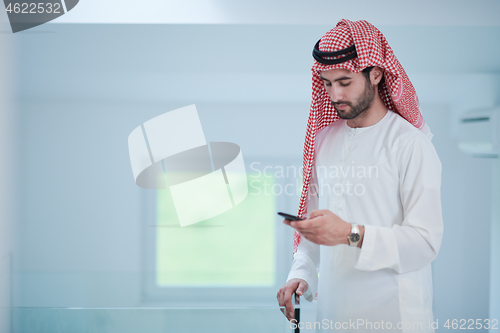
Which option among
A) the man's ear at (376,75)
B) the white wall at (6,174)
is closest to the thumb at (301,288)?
the man's ear at (376,75)

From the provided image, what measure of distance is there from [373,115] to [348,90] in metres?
0.14

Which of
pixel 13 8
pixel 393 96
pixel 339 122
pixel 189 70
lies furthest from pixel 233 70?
pixel 13 8

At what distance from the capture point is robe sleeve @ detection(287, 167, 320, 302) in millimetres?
1114

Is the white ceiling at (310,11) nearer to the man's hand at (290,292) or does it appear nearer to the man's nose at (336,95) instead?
the man's nose at (336,95)

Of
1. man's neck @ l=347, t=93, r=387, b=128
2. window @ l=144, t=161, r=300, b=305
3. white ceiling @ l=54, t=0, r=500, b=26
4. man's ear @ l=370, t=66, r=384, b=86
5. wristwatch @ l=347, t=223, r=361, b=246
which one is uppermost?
white ceiling @ l=54, t=0, r=500, b=26

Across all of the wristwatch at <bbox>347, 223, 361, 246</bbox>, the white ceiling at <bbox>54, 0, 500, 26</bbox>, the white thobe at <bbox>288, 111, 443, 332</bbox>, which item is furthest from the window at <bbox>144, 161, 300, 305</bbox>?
the wristwatch at <bbox>347, 223, 361, 246</bbox>

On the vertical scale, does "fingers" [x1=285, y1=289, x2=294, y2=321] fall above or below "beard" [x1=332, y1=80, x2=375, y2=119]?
below

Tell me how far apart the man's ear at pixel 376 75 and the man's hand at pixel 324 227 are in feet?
1.52

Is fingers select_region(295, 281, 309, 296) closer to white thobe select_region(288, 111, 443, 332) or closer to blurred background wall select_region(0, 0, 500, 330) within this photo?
white thobe select_region(288, 111, 443, 332)

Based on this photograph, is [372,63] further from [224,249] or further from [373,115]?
[224,249]

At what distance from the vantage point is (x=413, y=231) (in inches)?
36.7

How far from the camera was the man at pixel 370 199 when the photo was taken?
0.93 m

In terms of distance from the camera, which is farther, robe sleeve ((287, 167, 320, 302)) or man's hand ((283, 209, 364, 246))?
robe sleeve ((287, 167, 320, 302))

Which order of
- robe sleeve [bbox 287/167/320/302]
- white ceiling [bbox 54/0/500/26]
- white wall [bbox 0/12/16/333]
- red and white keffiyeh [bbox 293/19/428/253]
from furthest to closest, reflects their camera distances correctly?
white wall [bbox 0/12/16/333] < white ceiling [bbox 54/0/500/26] < robe sleeve [bbox 287/167/320/302] < red and white keffiyeh [bbox 293/19/428/253]
